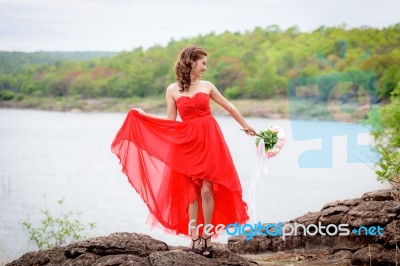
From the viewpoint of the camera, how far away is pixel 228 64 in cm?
6812

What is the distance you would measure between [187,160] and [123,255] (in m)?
1.05

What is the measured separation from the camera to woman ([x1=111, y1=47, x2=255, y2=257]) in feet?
18.4

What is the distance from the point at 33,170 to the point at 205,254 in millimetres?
31464

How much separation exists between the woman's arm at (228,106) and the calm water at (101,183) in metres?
5.95

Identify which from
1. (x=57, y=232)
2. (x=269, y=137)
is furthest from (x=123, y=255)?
(x=57, y=232)

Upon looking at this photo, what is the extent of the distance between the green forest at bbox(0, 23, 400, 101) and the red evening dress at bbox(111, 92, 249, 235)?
155 feet

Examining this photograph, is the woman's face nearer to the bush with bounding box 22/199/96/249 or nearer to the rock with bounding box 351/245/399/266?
the rock with bounding box 351/245/399/266

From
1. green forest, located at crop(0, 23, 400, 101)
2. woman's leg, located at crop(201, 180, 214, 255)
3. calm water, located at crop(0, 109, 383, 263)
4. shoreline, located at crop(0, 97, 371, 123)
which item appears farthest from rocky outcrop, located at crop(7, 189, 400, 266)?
green forest, located at crop(0, 23, 400, 101)

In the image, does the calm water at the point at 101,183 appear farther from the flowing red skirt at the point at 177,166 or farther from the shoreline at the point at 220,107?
the flowing red skirt at the point at 177,166

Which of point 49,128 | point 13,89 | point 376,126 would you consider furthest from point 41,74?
point 376,126

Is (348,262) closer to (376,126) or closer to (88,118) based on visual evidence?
(376,126)

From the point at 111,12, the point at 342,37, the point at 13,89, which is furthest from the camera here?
the point at 111,12

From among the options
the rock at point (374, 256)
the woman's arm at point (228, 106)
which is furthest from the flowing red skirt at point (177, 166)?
the rock at point (374, 256)

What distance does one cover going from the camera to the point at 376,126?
76.5 ft
